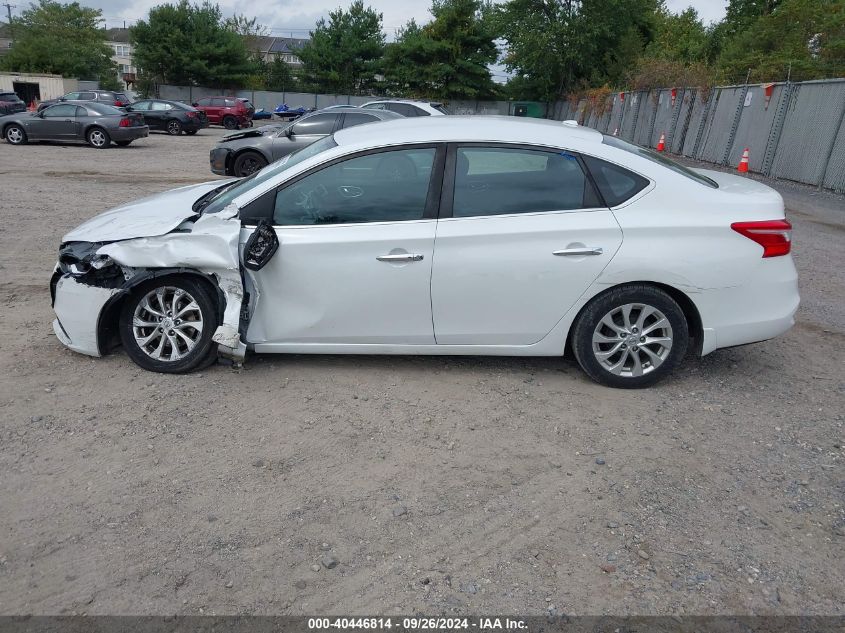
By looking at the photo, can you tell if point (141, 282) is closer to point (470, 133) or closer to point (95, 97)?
point (470, 133)

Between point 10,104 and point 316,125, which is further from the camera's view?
point 10,104

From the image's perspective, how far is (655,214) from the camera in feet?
14.7

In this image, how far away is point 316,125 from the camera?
1416 centimetres

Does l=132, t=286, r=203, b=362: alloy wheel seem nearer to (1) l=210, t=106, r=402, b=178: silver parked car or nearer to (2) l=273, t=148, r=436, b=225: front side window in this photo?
(2) l=273, t=148, r=436, b=225: front side window

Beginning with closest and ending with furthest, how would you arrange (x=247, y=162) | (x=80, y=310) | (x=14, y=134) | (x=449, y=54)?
(x=80, y=310)
(x=247, y=162)
(x=14, y=134)
(x=449, y=54)

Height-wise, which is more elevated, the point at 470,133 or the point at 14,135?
the point at 470,133

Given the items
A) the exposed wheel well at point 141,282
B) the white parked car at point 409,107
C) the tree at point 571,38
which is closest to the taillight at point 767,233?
the exposed wheel well at point 141,282

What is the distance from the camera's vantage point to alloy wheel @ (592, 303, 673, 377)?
452cm

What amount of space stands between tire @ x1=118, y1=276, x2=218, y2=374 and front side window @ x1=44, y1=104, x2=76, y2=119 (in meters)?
19.7

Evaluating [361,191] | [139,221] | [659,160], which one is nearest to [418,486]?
[361,191]

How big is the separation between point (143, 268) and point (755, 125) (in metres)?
19.1

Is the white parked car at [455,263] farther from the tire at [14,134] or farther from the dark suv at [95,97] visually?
the dark suv at [95,97]

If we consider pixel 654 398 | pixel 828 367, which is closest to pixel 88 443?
pixel 654 398

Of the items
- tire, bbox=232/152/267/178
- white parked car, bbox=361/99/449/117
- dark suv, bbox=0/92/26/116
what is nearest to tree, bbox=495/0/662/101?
dark suv, bbox=0/92/26/116
